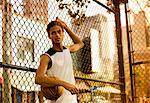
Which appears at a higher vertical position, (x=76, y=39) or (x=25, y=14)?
(x=25, y=14)

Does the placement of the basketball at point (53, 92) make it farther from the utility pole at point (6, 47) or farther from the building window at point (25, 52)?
the building window at point (25, 52)

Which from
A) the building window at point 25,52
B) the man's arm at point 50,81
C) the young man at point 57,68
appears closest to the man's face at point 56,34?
the young man at point 57,68

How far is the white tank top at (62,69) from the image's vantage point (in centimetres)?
289

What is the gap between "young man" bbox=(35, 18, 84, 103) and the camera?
106 inches

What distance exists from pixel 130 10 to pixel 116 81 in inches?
49.7

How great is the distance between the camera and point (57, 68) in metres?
2.91

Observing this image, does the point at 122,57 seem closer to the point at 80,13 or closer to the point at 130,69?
the point at 130,69

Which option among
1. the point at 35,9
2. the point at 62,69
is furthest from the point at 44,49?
the point at 62,69

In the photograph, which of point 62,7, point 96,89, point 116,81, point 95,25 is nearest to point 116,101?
point 116,81


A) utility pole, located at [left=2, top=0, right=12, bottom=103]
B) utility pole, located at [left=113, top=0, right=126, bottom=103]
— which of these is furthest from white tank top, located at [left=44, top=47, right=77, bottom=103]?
utility pole, located at [left=113, top=0, right=126, bottom=103]

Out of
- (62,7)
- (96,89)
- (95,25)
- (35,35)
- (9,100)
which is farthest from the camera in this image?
(95,25)

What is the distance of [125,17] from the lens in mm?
5660

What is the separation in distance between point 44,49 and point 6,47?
76 cm

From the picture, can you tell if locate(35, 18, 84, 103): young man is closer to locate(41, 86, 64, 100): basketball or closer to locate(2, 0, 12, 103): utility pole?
locate(41, 86, 64, 100): basketball
